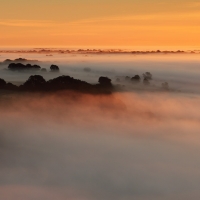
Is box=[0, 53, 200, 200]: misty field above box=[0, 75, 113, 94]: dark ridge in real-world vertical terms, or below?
below

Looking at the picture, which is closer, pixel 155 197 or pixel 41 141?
pixel 155 197

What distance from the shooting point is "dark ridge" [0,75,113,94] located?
14600cm

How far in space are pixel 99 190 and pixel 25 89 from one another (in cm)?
6414

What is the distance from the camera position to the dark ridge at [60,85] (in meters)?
146

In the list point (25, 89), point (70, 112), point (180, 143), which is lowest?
point (180, 143)

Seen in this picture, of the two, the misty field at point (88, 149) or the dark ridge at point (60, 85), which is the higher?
the dark ridge at point (60, 85)

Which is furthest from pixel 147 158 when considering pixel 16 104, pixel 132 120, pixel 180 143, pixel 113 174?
pixel 16 104

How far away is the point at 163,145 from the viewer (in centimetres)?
16812

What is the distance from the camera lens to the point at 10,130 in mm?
163625

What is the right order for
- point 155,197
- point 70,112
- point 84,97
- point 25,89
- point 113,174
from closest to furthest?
1. point 155,197
2. point 113,174
3. point 25,89
4. point 84,97
5. point 70,112

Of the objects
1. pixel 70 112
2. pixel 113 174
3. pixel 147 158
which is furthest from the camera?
pixel 70 112

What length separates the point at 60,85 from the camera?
154 meters

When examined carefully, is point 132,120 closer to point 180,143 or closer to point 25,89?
point 180,143

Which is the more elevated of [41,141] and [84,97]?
[84,97]
